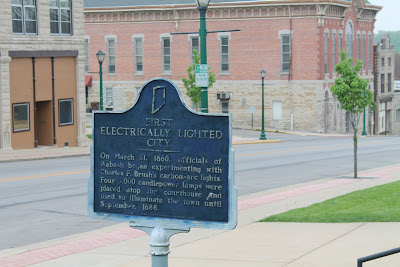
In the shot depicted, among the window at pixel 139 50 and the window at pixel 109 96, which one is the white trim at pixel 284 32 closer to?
the window at pixel 139 50

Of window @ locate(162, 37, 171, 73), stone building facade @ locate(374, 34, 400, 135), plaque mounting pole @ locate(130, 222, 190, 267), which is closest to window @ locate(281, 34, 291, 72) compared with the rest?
window @ locate(162, 37, 171, 73)

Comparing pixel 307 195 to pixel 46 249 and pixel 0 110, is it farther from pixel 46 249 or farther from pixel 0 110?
pixel 0 110

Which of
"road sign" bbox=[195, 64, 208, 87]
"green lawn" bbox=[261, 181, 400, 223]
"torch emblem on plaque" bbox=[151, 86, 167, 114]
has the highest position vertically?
"road sign" bbox=[195, 64, 208, 87]

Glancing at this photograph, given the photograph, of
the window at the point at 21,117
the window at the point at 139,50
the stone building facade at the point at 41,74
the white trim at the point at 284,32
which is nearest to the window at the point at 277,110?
the white trim at the point at 284,32

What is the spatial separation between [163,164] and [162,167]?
33mm

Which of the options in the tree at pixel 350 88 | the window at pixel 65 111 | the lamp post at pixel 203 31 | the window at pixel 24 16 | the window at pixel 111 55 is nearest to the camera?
the lamp post at pixel 203 31

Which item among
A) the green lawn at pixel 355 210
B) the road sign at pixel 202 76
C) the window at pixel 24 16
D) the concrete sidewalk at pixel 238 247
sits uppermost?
the window at pixel 24 16

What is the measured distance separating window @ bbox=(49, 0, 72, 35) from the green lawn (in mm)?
21734

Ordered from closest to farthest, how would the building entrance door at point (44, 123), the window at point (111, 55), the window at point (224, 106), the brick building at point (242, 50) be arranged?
1. the building entrance door at point (44, 123)
2. the brick building at point (242, 50)
3. the window at point (224, 106)
4. the window at point (111, 55)

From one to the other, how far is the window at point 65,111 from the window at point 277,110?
86.0ft

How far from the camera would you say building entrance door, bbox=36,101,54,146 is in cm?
3678

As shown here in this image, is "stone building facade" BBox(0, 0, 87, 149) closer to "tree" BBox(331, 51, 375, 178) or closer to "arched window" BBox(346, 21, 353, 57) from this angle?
"tree" BBox(331, 51, 375, 178)

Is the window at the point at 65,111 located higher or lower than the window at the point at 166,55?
lower

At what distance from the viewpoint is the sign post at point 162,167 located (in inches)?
304
